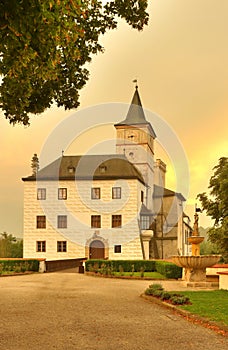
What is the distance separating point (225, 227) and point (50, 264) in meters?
15.4

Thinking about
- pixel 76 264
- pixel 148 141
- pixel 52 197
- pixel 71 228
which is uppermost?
pixel 148 141

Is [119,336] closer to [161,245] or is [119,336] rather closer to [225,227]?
[225,227]

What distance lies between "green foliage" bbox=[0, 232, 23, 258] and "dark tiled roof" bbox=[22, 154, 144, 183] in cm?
1935

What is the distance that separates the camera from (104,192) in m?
52.6

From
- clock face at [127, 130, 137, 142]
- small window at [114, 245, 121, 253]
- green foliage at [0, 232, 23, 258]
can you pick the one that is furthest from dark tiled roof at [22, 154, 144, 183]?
green foliage at [0, 232, 23, 258]

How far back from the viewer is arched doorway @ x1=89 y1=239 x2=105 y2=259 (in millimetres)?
50531

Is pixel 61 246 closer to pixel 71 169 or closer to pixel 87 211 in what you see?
pixel 87 211

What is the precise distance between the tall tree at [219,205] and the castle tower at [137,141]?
3601 cm

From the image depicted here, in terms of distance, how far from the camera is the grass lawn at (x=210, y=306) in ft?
36.0

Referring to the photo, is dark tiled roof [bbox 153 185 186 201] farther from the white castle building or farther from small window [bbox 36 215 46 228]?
small window [bbox 36 215 46 228]

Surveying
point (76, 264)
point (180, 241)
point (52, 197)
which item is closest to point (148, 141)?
point (180, 241)

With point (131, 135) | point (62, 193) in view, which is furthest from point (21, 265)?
point (131, 135)

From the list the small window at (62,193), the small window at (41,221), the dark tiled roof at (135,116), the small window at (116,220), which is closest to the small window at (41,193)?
the small window at (62,193)

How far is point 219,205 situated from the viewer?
26547mm
